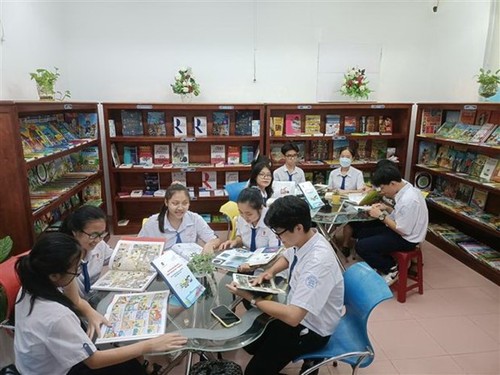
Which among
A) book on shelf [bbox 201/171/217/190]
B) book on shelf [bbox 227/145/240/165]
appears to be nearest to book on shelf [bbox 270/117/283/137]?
book on shelf [bbox 227/145/240/165]

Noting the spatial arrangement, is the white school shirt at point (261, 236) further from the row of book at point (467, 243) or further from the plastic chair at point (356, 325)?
the row of book at point (467, 243)

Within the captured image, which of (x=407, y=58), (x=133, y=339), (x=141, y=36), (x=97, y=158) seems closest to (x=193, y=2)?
(x=141, y=36)

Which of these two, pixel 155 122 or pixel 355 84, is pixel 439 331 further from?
pixel 155 122

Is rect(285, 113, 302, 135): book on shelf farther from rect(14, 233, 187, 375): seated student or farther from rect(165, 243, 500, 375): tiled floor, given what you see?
rect(14, 233, 187, 375): seated student

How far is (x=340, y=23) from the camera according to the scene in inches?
200

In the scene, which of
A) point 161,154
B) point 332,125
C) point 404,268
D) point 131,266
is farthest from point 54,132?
point 404,268

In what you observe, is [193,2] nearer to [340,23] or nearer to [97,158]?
[340,23]

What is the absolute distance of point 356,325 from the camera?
81.3 inches

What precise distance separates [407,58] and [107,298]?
5417 mm

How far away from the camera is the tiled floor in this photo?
2.55m

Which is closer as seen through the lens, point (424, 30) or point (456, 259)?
point (456, 259)

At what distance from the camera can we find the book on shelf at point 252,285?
1.82m

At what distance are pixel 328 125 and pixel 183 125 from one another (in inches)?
87.1

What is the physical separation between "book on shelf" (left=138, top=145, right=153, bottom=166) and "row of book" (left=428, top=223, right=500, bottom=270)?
4.22 m
